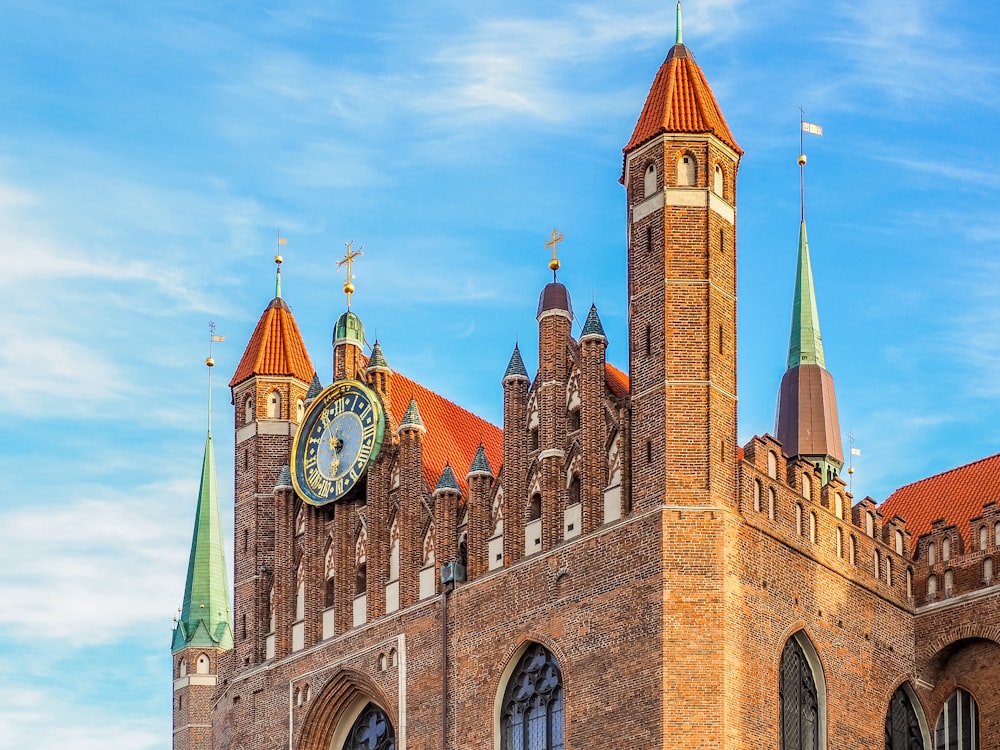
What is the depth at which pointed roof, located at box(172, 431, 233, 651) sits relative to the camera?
199 feet

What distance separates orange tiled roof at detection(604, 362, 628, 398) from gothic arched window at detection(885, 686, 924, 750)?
8144mm

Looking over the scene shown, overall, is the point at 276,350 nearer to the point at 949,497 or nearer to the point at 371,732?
the point at 371,732

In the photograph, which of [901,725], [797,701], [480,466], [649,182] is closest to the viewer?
[797,701]

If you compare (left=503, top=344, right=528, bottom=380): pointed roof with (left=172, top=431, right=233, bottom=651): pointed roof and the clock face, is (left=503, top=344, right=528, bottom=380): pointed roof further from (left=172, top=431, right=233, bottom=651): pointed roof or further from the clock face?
(left=172, top=431, right=233, bottom=651): pointed roof

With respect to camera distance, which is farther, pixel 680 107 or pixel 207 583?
pixel 207 583

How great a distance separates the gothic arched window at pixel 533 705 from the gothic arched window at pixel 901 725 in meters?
7.10

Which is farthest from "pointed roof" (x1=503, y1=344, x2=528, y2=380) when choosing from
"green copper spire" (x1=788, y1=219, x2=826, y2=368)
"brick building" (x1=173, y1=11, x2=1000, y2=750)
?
"green copper spire" (x1=788, y1=219, x2=826, y2=368)

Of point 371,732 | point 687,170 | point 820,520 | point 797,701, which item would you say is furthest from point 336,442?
point 797,701

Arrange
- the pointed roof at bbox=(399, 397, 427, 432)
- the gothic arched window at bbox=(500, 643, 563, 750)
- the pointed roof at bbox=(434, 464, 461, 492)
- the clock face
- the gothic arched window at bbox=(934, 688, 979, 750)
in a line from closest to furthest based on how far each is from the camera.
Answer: the gothic arched window at bbox=(500, 643, 563, 750) → the pointed roof at bbox=(434, 464, 461, 492) → the gothic arched window at bbox=(934, 688, 979, 750) → the pointed roof at bbox=(399, 397, 427, 432) → the clock face

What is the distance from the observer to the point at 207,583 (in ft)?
204

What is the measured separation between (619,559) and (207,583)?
893 inches

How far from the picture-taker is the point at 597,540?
42469mm

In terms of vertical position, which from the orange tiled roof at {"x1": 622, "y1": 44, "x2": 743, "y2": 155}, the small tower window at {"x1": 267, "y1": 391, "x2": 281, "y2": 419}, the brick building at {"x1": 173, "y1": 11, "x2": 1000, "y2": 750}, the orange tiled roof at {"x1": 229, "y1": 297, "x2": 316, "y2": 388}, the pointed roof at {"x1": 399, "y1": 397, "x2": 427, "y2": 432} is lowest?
the brick building at {"x1": 173, "y1": 11, "x2": 1000, "y2": 750}

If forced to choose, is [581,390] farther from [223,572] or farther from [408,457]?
[223,572]
